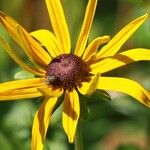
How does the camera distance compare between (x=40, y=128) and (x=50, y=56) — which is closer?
(x=40, y=128)

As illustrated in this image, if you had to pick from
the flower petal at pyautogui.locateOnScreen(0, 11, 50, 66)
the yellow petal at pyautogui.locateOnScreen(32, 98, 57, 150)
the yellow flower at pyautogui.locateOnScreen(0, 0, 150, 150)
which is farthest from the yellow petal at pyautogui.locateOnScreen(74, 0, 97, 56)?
the yellow petal at pyautogui.locateOnScreen(32, 98, 57, 150)

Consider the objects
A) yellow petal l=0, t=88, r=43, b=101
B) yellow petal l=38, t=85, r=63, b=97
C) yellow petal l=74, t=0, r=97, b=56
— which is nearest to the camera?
yellow petal l=38, t=85, r=63, b=97

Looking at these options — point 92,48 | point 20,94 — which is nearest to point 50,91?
point 20,94

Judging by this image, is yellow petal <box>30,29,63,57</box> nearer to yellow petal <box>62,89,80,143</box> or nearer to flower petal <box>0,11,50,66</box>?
flower petal <box>0,11,50,66</box>

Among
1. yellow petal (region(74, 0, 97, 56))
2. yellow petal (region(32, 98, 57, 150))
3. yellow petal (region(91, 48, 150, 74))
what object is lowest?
yellow petal (region(32, 98, 57, 150))

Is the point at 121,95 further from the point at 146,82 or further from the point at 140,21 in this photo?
the point at 140,21

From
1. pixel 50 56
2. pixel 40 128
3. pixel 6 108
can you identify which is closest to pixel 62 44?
pixel 50 56
